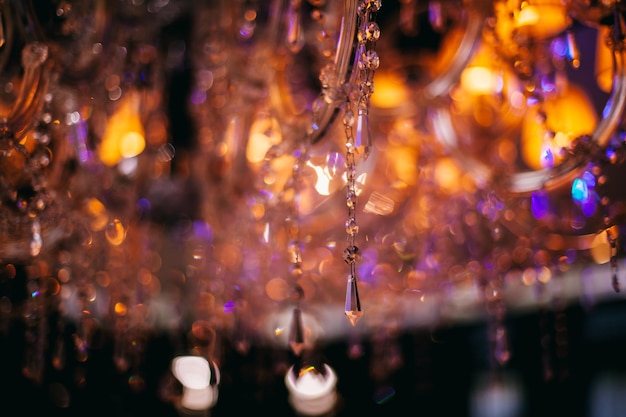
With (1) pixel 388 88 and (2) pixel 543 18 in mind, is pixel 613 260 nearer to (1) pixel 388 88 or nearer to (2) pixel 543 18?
(2) pixel 543 18

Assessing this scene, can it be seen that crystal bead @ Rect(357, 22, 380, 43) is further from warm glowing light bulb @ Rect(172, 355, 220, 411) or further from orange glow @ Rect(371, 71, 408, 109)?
warm glowing light bulb @ Rect(172, 355, 220, 411)

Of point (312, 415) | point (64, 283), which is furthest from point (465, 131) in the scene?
point (312, 415)

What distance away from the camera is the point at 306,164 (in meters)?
0.73

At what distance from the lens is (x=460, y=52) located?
2.93 feet

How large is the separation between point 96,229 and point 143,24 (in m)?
0.32

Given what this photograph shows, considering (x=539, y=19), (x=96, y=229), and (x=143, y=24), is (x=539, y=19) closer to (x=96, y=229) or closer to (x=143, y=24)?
(x=143, y=24)

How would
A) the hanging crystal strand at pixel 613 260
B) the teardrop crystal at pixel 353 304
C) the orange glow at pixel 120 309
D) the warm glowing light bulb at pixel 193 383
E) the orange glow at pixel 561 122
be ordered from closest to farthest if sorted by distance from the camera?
1. the teardrop crystal at pixel 353 304
2. the hanging crystal strand at pixel 613 260
3. the orange glow at pixel 561 122
4. the orange glow at pixel 120 309
5. the warm glowing light bulb at pixel 193 383

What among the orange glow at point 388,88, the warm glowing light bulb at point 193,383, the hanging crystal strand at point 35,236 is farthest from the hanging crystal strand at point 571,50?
the warm glowing light bulb at point 193,383

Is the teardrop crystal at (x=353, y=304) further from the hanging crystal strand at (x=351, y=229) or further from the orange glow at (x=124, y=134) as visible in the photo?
the orange glow at (x=124, y=134)

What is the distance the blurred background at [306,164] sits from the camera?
72 centimetres

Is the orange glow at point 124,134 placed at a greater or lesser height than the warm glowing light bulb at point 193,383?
greater

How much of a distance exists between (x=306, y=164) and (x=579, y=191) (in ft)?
1.06

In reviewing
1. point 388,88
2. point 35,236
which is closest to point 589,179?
point 388,88

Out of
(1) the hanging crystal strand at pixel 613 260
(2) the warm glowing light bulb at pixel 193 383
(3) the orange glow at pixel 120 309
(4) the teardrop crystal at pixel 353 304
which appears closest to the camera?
(4) the teardrop crystal at pixel 353 304
